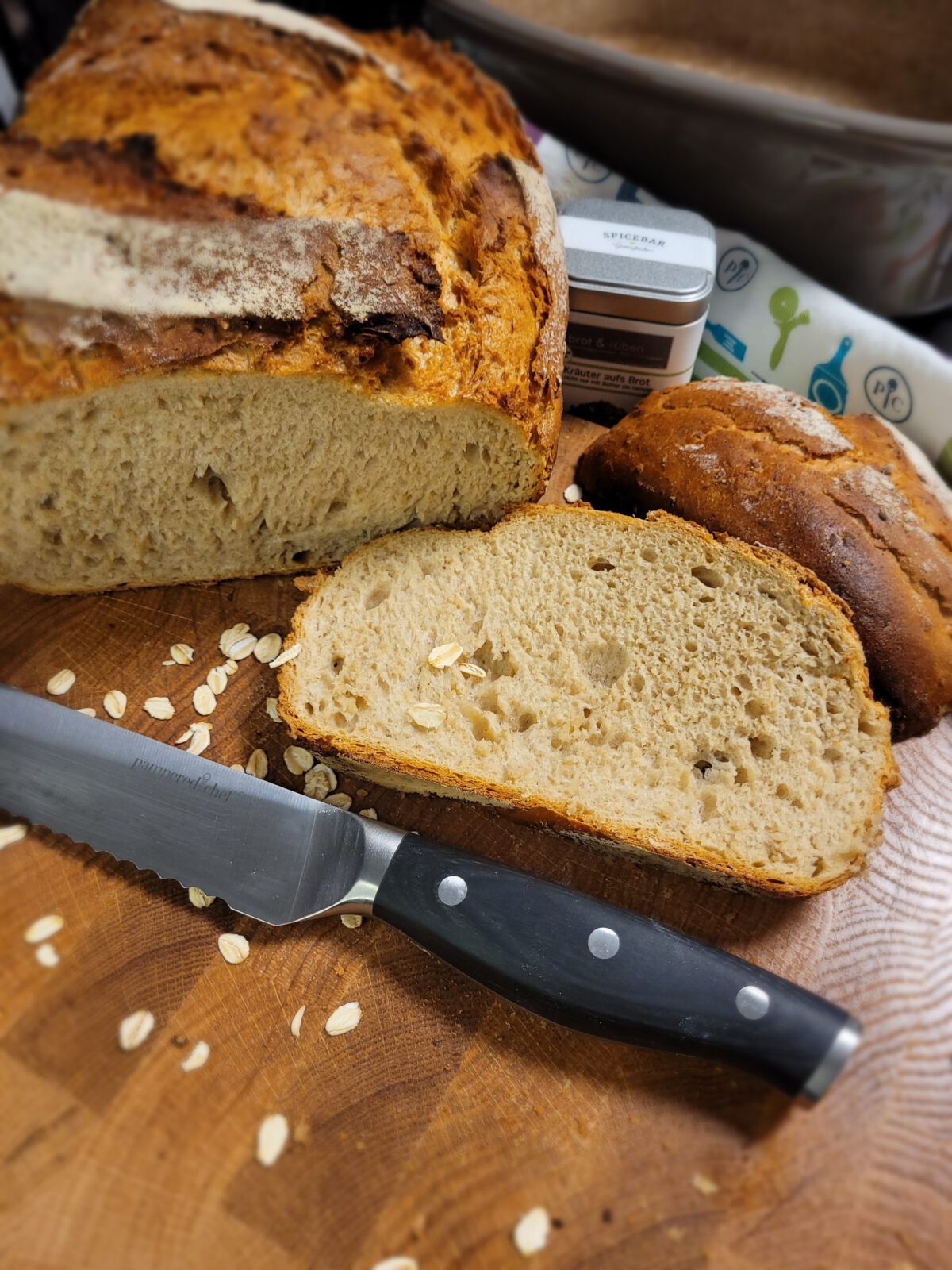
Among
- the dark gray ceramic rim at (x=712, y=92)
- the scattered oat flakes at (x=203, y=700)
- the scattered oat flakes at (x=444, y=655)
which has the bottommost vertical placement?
the scattered oat flakes at (x=203, y=700)

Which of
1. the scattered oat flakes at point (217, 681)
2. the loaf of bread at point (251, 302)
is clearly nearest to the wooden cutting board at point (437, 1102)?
the scattered oat flakes at point (217, 681)

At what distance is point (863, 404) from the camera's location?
7.10 feet

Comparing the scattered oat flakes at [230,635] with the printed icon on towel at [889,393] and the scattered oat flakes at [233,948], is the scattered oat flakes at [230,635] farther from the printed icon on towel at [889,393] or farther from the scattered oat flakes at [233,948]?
the printed icon on towel at [889,393]

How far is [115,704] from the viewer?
69.1 inches

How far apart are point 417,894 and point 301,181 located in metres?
1.24

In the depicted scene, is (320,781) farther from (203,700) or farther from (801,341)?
(801,341)

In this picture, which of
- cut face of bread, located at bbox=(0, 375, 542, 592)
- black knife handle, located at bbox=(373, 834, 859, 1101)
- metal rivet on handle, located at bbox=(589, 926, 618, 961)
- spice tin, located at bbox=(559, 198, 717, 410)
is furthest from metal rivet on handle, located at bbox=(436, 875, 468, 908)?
spice tin, located at bbox=(559, 198, 717, 410)

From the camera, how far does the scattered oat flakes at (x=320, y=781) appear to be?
1.69 metres

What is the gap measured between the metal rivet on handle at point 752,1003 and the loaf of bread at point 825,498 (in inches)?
24.8

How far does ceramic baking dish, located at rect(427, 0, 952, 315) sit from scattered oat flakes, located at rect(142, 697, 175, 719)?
1.85 m

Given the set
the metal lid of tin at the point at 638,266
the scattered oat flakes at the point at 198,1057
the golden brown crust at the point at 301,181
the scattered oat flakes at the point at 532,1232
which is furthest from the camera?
the metal lid of tin at the point at 638,266

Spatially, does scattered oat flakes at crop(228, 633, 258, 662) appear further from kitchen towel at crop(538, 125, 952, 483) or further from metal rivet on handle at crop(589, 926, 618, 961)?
kitchen towel at crop(538, 125, 952, 483)

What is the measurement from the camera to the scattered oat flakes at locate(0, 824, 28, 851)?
62.4 inches

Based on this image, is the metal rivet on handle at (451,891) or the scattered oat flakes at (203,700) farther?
the scattered oat flakes at (203,700)
